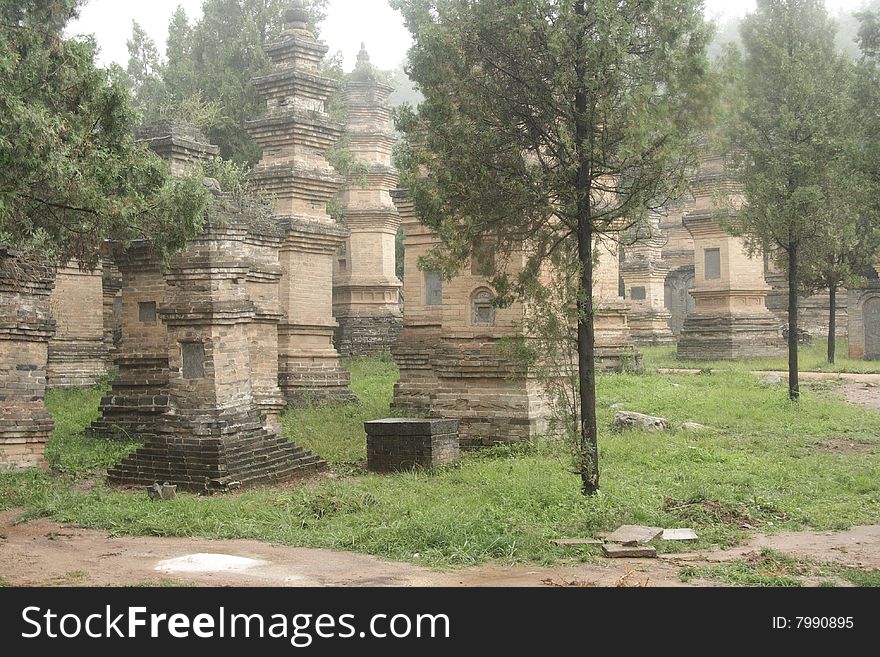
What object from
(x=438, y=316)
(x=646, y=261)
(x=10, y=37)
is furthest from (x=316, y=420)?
(x=646, y=261)

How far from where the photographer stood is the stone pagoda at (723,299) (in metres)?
26.0

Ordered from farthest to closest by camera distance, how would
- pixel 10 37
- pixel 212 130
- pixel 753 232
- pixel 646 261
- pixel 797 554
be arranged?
pixel 646 261 < pixel 212 130 < pixel 753 232 < pixel 10 37 < pixel 797 554

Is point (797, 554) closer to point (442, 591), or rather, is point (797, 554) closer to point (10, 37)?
point (442, 591)

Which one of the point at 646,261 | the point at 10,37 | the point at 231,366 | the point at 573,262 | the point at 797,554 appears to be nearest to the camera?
the point at 797,554

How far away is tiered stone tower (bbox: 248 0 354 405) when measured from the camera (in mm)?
20391

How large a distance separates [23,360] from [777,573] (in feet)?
34.2

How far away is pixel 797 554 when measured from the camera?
8227 millimetres

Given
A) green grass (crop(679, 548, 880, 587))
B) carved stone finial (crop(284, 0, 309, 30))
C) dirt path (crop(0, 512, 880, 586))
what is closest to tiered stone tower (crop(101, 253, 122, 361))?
carved stone finial (crop(284, 0, 309, 30))

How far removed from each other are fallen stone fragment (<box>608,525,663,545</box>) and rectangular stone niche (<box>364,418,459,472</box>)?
15.6 feet

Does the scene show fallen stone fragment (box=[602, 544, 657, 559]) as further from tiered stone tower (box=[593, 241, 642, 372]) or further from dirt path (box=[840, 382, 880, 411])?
tiered stone tower (box=[593, 241, 642, 372])

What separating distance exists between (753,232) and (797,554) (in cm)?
1063

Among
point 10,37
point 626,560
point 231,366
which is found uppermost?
point 10,37

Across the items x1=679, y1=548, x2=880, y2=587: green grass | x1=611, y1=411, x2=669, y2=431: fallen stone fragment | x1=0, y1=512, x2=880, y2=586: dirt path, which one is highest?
x1=611, y1=411, x2=669, y2=431: fallen stone fragment

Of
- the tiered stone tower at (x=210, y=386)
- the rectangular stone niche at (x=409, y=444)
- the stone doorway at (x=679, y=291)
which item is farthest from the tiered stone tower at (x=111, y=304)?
the stone doorway at (x=679, y=291)
